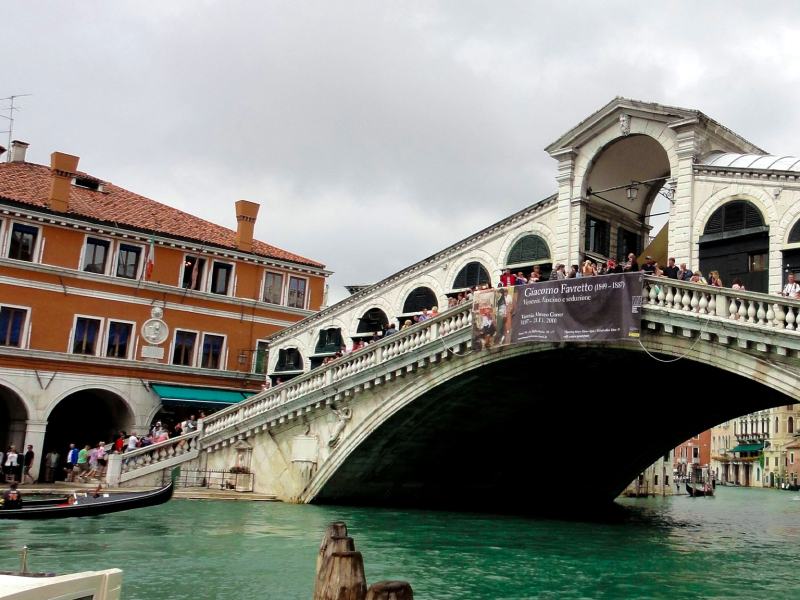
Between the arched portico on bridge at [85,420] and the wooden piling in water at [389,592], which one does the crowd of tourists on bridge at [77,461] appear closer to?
the arched portico on bridge at [85,420]

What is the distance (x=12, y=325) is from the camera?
2614cm

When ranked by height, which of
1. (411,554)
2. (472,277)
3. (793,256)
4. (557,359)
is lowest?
(411,554)

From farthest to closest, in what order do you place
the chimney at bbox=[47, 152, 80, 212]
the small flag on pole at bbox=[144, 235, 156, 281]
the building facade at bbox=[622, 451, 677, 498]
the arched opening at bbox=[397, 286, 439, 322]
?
the building facade at bbox=[622, 451, 677, 498] → the small flag on pole at bbox=[144, 235, 156, 281] → the chimney at bbox=[47, 152, 80, 212] → the arched opening at bbox=[397, 286, 439, 322]

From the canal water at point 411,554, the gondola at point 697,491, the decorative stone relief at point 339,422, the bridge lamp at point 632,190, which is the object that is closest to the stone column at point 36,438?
the canal water at point 411,554

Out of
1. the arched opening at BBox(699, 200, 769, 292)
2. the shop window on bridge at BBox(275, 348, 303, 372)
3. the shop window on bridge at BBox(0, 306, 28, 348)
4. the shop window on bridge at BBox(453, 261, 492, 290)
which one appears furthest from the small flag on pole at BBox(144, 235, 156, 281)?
the arched opening at BBox(699, 200, 769, 292)

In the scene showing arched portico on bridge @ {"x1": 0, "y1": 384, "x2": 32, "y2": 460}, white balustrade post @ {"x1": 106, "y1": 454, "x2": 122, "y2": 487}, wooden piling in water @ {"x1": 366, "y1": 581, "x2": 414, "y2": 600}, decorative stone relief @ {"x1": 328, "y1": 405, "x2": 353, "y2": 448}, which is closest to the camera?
wooden piling in water @ {"x1": 366, "y1": 581, "x2": 414, "y2": 600}

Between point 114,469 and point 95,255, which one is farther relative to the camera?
point 95,255

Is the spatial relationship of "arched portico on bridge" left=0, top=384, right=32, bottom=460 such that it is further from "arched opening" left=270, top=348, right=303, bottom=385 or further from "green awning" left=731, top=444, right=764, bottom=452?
"green awning" left=731, top=444, right=764, bottom=452

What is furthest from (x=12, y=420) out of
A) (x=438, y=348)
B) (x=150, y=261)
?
(x=438, y=348)

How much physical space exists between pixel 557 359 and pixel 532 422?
590 cm

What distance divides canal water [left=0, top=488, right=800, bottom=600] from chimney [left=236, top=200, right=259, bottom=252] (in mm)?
11822

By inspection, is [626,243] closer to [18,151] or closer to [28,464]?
[28,464]

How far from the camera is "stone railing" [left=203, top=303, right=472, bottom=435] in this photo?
66.9ft

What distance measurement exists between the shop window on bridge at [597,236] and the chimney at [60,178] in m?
16.2
